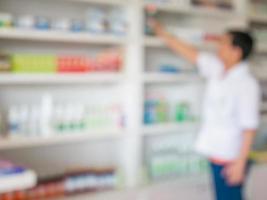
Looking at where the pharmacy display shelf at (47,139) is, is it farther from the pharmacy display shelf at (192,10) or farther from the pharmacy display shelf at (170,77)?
the pharmacy display shelf at (192,10)

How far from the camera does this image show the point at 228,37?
217 cm

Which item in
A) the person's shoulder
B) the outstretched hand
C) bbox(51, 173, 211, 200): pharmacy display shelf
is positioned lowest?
bbox(51, 173, 211, 200): pharmacy display shelf

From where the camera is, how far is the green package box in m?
2.44

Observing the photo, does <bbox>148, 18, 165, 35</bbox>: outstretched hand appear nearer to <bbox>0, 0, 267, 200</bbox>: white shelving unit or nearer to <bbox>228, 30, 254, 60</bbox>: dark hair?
<bbox>0, 0, 267, 200</bbox>: white shelving unit

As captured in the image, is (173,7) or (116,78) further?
(173,7)

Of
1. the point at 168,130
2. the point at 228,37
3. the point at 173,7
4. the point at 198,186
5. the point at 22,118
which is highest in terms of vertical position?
the point at 173,7

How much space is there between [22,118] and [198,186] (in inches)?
57.2

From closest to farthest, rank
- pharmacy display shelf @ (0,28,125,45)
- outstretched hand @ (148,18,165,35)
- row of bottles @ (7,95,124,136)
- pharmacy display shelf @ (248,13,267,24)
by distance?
pharmacy display shelf @ (0,28,125,45), row of bottles @ (7,95,124,136), outstretched hand @ (148,18,165,35), pharmacy display shelf @ (248,13,267,24)

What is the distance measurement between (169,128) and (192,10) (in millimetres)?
972

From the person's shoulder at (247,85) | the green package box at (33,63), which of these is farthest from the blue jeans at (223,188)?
the green package box at (33,63)

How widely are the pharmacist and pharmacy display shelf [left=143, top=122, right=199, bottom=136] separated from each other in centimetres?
74

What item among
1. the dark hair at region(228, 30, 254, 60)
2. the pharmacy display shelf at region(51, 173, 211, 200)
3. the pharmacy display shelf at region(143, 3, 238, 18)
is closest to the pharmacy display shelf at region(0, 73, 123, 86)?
the pharmacy display shelf at region(143, 3, 238, 18)

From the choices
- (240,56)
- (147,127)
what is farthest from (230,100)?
(147,127)

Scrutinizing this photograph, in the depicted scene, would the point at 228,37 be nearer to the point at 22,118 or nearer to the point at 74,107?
the point at 74,107
